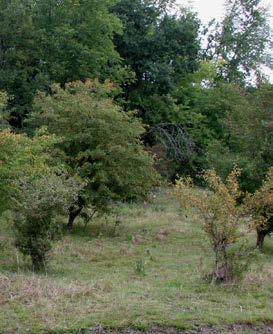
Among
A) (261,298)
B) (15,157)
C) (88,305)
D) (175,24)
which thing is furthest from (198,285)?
(175,24)

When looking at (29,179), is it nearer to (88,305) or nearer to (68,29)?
(88,305)

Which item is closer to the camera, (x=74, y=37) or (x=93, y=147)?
(x=93, y=147)

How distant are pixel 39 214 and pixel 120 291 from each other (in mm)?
2551

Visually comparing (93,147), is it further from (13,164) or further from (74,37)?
(74,37)

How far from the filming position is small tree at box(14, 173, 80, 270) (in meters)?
11.7

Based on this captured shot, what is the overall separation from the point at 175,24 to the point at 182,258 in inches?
855

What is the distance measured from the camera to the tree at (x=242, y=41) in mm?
45844

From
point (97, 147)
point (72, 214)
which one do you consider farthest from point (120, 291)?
point (72, 214)

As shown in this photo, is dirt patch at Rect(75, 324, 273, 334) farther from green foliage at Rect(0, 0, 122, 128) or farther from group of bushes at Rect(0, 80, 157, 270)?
green foliage at Rect(0, 0, 122, 128)

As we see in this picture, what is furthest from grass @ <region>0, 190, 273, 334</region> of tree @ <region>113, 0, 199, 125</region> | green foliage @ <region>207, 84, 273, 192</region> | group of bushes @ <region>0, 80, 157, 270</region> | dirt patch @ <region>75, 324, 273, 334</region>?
tree @ <region>113, 0, 199, 125</region>

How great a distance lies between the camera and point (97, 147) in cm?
1933

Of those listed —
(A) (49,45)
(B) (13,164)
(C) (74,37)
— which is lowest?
(B) (13,164)

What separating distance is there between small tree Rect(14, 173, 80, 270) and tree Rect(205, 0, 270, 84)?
35263 mm

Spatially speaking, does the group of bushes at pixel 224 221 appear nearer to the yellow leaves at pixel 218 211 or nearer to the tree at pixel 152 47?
the yellow leaves at pixel 218 211
